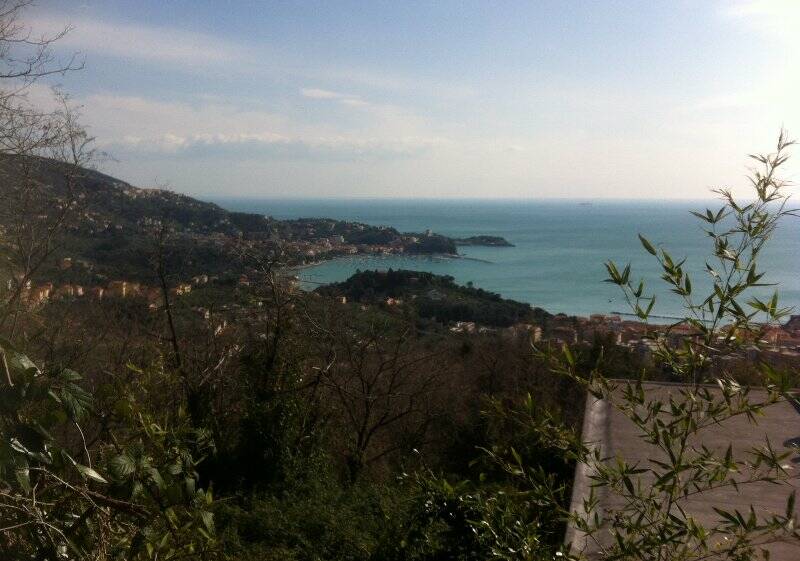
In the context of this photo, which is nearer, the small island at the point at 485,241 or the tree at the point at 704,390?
the tree at the point at 704,390

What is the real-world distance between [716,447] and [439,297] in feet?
55.3

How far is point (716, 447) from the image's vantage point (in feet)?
8.29

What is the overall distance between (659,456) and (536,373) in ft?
28.1

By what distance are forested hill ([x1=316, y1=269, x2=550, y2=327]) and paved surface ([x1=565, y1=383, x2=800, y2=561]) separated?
31.0ft

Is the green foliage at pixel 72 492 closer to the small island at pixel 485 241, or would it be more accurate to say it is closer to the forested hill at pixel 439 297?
the forested hill at pixel 439 297

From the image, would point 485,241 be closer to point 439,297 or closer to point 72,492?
point 439,297

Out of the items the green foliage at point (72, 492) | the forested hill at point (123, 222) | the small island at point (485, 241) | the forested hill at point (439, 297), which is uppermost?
the forested hill at point (123, 222)

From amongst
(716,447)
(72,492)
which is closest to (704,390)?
(716,447)

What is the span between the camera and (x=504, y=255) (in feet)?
152

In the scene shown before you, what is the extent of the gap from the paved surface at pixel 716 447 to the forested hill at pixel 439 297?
944 centimetres

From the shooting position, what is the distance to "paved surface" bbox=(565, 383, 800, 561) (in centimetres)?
332

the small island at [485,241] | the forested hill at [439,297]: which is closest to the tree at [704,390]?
the forested hill at [439,297]

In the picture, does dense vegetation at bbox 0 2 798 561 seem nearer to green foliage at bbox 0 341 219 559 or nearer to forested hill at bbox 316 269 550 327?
green foliage at bbox 0 341 219 559

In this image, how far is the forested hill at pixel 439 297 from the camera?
16.8 metres
